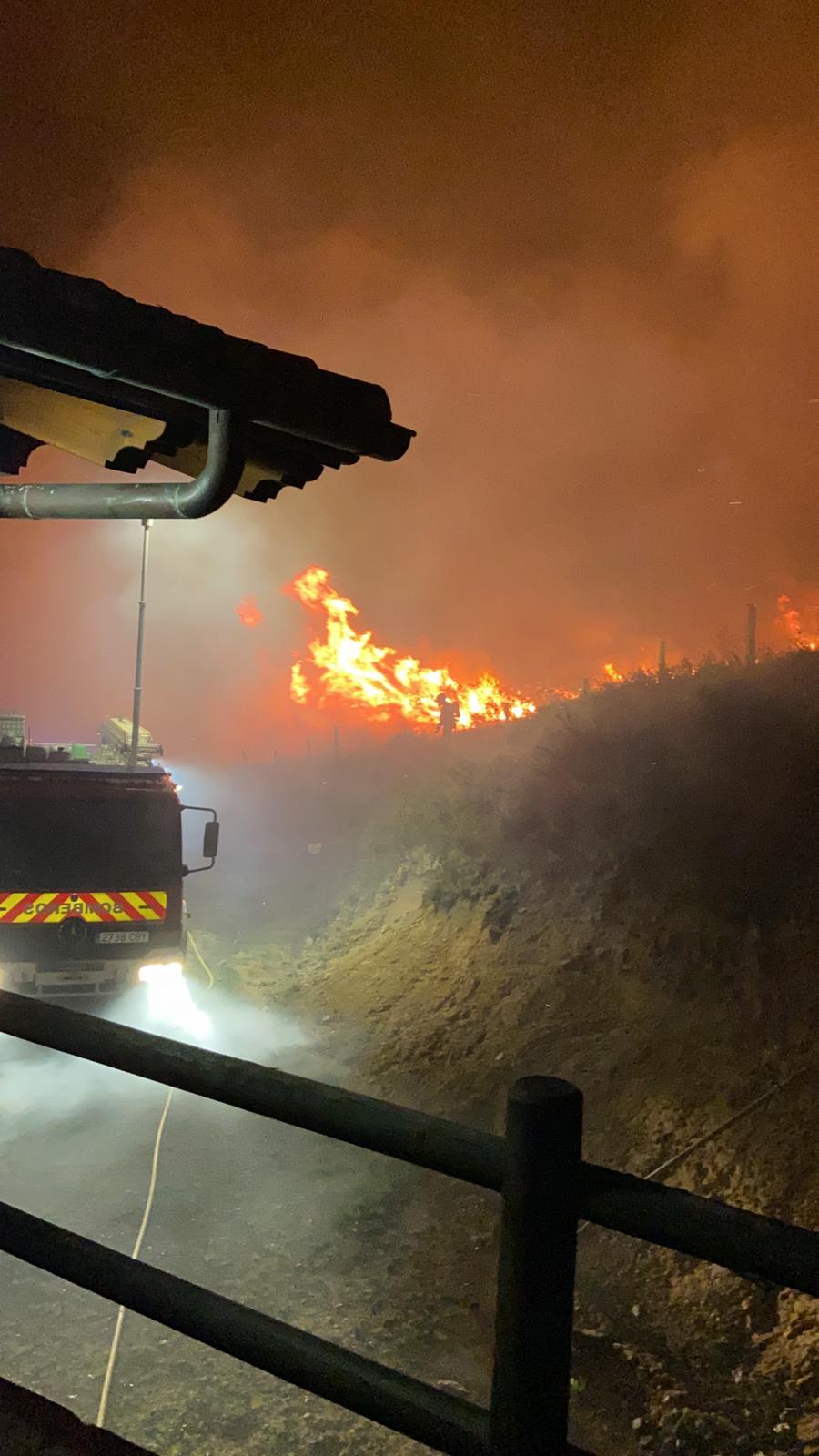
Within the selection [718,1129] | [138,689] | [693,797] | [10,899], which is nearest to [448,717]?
[138,689]

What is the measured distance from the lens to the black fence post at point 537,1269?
153 cm

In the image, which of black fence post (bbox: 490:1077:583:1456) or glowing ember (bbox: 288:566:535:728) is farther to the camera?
glowing ember (bbox: 288:566:535:728)

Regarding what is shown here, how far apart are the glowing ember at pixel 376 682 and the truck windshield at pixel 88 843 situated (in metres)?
17.1

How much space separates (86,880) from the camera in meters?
8.77

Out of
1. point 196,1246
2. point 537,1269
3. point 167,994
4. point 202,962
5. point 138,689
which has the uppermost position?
point 138,689

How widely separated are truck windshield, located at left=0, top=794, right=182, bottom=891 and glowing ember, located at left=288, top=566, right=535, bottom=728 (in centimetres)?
1711

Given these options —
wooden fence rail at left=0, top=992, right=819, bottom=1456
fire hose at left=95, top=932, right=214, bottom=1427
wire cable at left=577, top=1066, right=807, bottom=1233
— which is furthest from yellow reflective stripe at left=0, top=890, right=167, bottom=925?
wooden fence rail at left=0, top=992, right=819, bottom=1456

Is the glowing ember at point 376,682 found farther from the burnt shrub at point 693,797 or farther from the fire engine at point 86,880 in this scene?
the fire engine at point 86,880

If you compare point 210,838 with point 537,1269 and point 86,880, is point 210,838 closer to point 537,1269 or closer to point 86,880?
point 86,880

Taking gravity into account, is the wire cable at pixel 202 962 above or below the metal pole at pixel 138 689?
below

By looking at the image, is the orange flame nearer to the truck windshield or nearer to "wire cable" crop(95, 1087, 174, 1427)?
the truck windshield

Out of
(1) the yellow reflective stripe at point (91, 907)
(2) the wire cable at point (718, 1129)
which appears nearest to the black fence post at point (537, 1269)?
(2) the wire cable at point (718, 1129)

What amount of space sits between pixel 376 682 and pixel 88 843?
27.8m

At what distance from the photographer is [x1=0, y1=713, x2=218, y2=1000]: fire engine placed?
28.2 feet
